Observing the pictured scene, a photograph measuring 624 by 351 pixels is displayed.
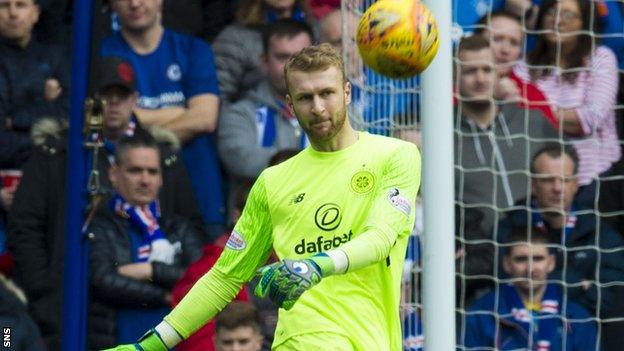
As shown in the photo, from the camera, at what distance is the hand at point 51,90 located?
8.17m

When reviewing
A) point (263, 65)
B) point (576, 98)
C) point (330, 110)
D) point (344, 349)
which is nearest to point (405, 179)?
point (330, 110)

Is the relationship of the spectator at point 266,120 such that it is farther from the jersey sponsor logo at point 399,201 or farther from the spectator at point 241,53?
the jersey sponsor logo at point 399,201

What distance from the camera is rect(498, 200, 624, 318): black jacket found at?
28.0 ft

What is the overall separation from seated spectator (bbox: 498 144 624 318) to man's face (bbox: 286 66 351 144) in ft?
11.1

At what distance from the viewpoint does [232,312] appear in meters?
7.72

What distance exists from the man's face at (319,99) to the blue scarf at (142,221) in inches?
105

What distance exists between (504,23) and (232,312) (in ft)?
8.78

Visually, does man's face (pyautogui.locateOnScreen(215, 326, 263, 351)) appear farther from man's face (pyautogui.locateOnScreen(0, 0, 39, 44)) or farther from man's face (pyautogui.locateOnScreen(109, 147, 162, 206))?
man's face (pyautogui.locateOnScreen(0, 0, 39, 44))

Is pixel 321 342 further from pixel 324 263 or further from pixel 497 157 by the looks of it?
pixel 497 157

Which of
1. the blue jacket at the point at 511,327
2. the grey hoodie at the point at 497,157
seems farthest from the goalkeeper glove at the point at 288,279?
the grey hoodie at the point at 497,157

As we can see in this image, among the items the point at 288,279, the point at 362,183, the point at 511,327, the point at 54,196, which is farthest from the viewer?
the point at 511,327

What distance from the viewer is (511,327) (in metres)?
8.44

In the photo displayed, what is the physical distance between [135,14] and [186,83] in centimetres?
51

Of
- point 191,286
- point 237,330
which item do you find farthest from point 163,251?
point 237,330
